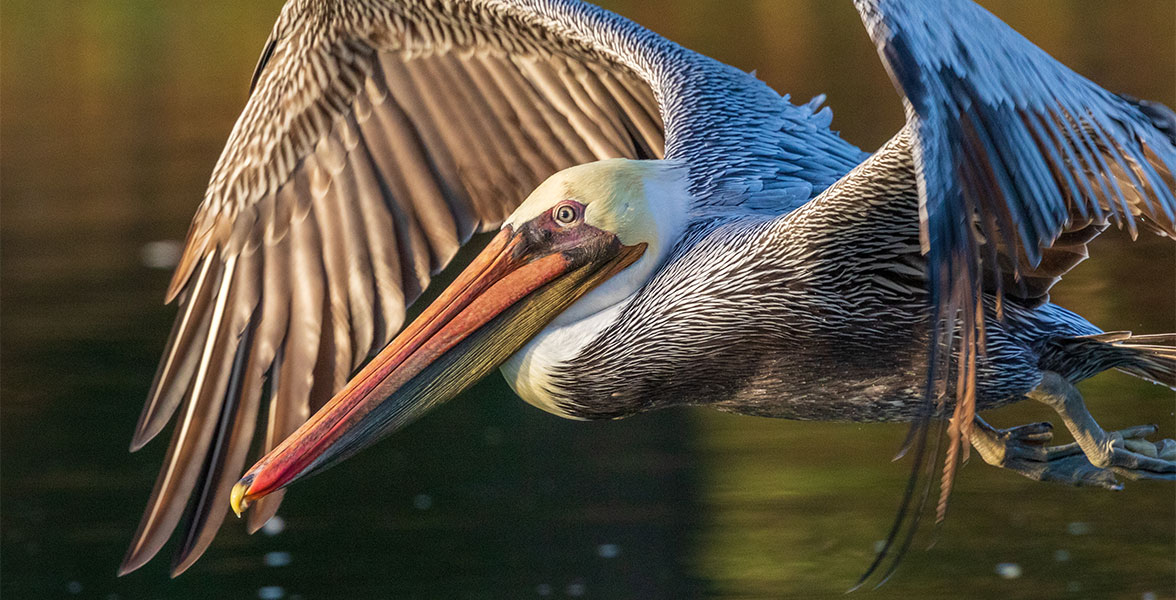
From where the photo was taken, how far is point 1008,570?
745 centimetres

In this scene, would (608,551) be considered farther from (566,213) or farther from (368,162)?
(566,213)

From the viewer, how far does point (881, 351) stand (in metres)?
5.01

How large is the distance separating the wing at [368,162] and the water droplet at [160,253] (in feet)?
26.1

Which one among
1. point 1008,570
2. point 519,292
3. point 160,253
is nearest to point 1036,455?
point 519,292

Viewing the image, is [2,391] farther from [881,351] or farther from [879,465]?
[881,351]

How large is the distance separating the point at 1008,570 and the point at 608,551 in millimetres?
1839

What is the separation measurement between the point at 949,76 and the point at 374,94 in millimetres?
2855

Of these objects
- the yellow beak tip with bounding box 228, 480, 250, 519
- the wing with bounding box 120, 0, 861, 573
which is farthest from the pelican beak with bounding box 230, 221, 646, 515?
the wing with bounding box 120, 0, 861, 573

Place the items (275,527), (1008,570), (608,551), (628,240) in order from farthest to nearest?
(275,527) → (608,551) → (1008,570) → (628,240)

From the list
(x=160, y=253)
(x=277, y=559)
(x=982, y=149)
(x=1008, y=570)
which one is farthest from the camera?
(x=160, y=253)

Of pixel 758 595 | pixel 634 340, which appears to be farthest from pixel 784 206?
pixel 758 595

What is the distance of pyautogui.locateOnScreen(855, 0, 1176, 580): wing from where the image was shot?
4.14 m

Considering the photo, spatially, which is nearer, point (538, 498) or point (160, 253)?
point (538, 498)

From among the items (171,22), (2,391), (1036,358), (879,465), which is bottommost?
(171,22)
